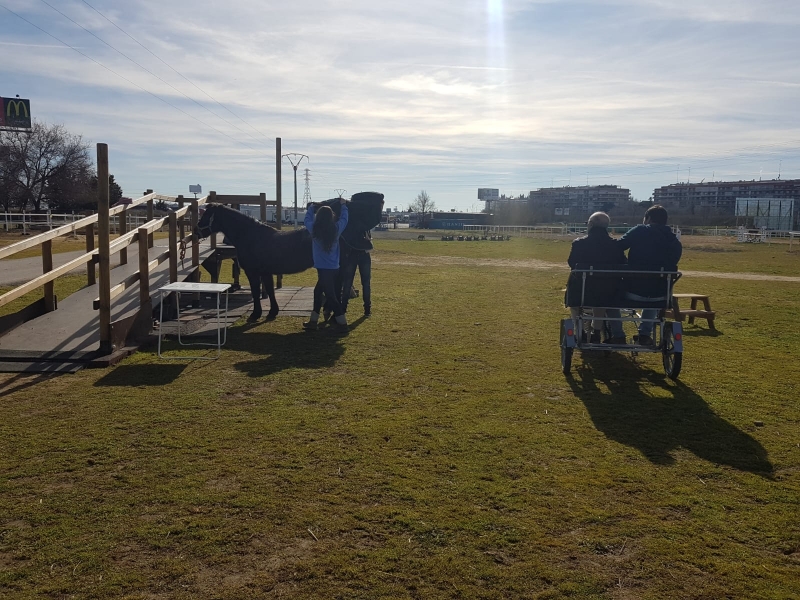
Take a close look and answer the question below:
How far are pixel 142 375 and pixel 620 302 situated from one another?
207 inches

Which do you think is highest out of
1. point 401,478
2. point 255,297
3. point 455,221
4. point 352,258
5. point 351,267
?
point 455,221

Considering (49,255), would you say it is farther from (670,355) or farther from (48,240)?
(670,355)

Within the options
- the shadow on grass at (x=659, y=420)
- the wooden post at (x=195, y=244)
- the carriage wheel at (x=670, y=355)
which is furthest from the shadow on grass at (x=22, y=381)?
the carriage wheel at (x=670, y=355)

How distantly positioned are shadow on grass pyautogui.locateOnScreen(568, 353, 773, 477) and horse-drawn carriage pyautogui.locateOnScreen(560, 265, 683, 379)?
339 millimetres

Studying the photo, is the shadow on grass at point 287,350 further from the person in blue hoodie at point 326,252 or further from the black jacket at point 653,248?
the black jacket at point 653,248

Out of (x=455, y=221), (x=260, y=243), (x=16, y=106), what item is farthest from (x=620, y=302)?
(x=455, y=221)

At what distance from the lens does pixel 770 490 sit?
4.12 m

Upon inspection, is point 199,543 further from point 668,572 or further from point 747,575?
point 747,575

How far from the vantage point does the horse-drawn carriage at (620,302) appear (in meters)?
6.94

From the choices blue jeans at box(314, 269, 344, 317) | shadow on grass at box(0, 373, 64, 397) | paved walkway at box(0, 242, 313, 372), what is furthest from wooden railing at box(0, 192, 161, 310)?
blue jeans at box(314, 269, 344, 317)

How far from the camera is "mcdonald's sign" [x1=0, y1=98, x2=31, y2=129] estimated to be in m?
49.4

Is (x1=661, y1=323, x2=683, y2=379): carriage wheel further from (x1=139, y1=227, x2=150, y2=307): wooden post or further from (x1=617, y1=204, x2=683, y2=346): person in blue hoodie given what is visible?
(x1=139, y1=227, x2=150, y2=307): wooden post

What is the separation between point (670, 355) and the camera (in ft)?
23.2

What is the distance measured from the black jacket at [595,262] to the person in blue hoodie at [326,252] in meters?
3.55
